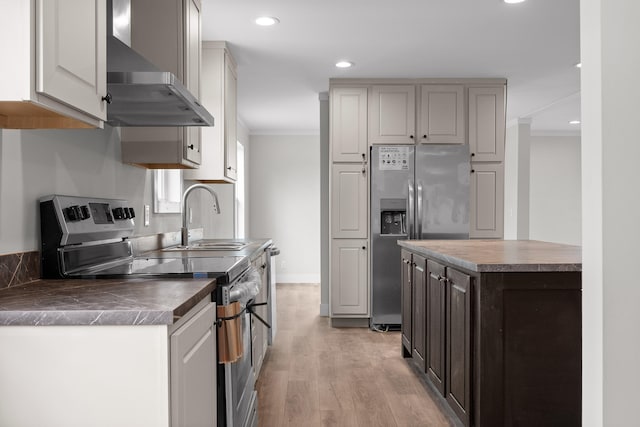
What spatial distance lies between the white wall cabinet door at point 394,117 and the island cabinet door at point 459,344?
255 cm

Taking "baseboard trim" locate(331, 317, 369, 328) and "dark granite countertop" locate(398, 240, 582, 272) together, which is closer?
"dark granite countertop" locate(398, 240, 582, 272)

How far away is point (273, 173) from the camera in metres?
7.77

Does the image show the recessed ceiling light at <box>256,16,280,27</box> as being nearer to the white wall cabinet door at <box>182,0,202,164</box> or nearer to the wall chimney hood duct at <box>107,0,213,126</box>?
the white wall cabinet door at <box>182,0,202,164</box>

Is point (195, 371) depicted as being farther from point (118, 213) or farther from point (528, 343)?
point (528, 343)

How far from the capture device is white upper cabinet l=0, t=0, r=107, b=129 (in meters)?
1.17

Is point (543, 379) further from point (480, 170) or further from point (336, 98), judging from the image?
point (336, 98)

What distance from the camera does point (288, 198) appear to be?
7762 millimetres

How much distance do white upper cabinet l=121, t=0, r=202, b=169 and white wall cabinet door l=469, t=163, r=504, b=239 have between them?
3.17 m

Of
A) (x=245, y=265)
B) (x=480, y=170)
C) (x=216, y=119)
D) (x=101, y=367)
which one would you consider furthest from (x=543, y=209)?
(x=101, y=367)

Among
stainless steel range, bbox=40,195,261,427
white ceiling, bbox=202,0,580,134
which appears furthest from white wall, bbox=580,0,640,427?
white ceiling, bbox=202,0,580,134

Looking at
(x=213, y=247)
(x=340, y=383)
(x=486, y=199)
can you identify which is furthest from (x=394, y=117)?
(x=340, y=383)

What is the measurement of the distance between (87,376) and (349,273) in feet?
12.5

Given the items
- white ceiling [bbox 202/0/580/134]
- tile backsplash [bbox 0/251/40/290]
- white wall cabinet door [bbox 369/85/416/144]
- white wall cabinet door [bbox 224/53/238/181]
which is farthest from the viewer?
white wall cabinet door [bbox 369/85/416/144]

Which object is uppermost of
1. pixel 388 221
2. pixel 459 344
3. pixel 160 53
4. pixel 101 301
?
pixel 160 53
